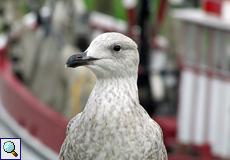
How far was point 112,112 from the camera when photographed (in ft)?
5.17

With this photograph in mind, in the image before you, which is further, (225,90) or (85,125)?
(225,90)

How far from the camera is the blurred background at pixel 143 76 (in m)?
3.54

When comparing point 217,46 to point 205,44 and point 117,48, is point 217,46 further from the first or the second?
point 117,48

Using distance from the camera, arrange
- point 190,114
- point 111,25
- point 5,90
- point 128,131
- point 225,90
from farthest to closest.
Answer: point 111,25, point 5,90, point 190,114, point 225,90, point 128,131

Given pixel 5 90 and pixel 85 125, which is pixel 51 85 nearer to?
pixel 5 90

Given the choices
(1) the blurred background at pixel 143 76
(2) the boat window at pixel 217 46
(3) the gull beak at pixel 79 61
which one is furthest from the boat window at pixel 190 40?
(3) the gull beak at pixel 79 61

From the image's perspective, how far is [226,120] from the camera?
352 centimetres

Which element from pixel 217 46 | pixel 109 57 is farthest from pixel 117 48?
pixel 217 46

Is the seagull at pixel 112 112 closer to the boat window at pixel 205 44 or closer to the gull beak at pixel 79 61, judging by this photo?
the gull beak at pixel 79 61

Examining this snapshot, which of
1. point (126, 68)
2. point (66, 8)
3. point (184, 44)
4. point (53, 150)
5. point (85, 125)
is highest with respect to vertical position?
point (66, 8)

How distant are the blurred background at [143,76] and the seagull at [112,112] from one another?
6.25 feet

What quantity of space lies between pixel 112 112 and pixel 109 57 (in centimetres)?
19

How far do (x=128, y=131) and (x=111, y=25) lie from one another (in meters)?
4.65

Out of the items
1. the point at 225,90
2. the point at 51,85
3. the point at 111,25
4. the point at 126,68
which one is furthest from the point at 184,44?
the point at 111,25
